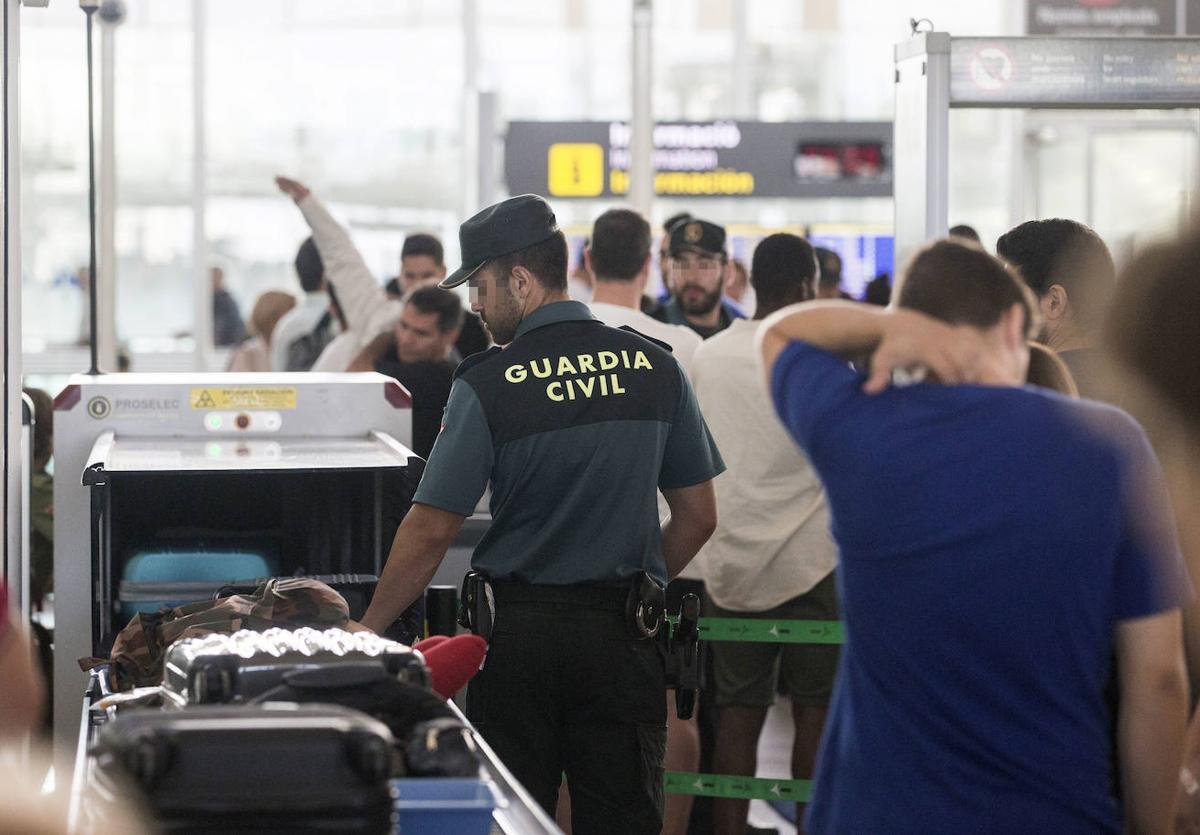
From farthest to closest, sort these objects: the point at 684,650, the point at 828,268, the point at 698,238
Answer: the point at 828,268 < the point at 698,238 < the point at 684,650

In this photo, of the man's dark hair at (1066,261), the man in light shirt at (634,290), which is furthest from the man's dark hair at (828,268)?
the man's dark hair at (1066,261)

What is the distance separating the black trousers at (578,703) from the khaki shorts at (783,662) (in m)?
1.20

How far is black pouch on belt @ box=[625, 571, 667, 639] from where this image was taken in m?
3.28

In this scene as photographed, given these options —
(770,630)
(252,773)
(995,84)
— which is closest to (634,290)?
(770,630)

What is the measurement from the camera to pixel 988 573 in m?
1.94

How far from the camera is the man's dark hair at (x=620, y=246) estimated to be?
4.63 metres

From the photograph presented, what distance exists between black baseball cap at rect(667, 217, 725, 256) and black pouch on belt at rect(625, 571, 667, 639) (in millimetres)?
2082

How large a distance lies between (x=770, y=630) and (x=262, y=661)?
7.44 ft

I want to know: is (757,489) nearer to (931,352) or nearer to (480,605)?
(480,605)

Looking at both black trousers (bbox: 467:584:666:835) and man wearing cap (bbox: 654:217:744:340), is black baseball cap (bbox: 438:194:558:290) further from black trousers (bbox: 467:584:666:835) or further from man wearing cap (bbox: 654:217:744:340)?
man wearing cap (bbox: 654:217:744:340)

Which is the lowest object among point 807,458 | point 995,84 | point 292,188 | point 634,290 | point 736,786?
point 736,786

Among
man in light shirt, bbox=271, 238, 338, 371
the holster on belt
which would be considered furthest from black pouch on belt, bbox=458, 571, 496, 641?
man in light shirt, bbox=271, 238, 338, 371

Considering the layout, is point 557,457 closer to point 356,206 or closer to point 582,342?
point 582,342

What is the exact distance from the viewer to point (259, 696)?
7.64 ft
